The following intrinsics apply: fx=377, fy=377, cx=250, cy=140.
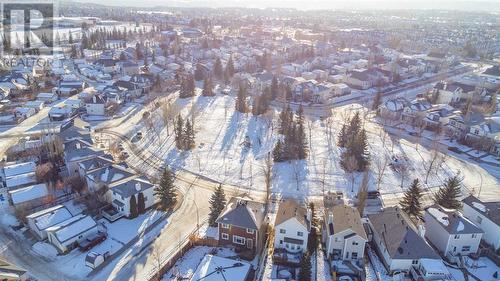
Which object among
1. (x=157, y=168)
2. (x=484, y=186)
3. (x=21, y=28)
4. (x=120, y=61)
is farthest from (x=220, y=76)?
(x=21, y=28)

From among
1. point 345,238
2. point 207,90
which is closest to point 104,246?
point 345,238

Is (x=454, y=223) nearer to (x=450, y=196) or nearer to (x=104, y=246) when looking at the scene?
(x=450, y=196)

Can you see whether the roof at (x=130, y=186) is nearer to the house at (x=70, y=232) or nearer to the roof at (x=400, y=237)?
the house at (x=70, y=232)

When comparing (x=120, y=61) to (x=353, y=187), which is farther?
(x=120, y=61)

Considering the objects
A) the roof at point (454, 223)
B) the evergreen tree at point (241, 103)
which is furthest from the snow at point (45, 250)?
the evergreen tree at point (241, 103)

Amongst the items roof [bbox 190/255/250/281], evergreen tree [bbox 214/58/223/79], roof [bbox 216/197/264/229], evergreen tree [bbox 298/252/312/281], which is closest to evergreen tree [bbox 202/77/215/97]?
evergreen tree [bbox 214/58/223/79]

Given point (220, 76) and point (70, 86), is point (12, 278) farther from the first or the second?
point (220, 76)
